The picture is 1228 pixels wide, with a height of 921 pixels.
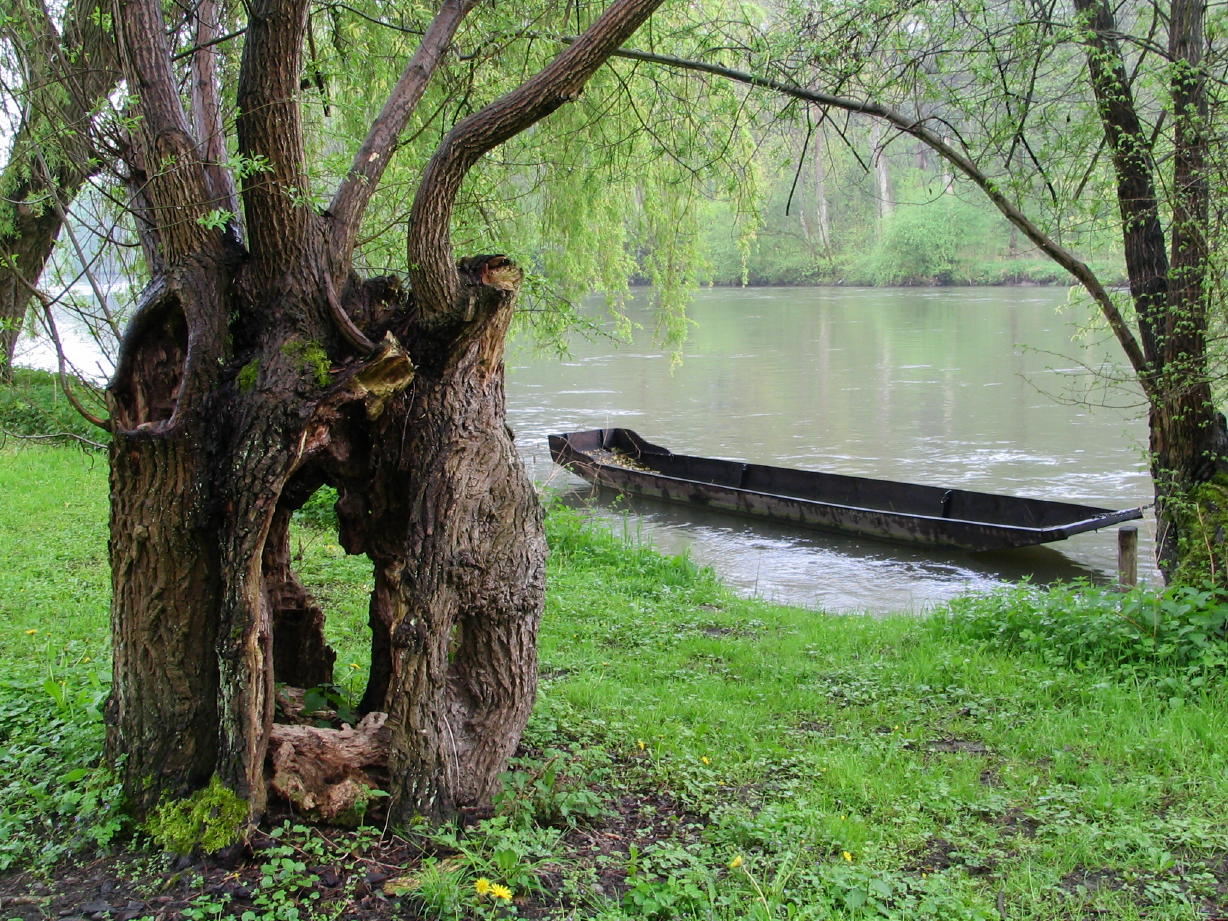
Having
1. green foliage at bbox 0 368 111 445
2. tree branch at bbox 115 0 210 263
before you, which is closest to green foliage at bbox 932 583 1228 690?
tree branch at bbox 115 0 210 263

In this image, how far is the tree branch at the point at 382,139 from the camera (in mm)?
3746

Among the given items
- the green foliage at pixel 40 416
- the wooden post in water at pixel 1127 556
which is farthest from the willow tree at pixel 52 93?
the wooden post in water at pixel 1127 556

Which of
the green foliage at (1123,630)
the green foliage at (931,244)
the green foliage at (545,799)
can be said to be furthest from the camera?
the green foliage at (931,244)

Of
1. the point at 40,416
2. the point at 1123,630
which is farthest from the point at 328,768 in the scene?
the point at 40,416

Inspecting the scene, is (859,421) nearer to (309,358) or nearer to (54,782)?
(309,358)

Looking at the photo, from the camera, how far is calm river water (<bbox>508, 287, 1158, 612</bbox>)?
37.6ft

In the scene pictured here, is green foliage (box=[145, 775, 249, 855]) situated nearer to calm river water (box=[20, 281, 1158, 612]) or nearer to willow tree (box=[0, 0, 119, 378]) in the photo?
willow tree (box=[0, 0, 119, 378])

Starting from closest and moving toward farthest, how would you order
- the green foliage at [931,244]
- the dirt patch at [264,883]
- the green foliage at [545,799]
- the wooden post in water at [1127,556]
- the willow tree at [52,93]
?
the dirt patch at [264,883] → the willow tree at [52,93] → the green foliage at [545,799] → the wooden post in water at [1127,556] → the green foliage at [931,244]

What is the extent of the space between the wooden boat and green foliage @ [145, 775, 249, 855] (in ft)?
28.5

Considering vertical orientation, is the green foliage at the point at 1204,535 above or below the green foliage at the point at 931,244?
below

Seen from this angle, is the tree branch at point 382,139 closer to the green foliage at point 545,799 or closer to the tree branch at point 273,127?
the tree branch at point 273,127

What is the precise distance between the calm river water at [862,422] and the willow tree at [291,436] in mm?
4454

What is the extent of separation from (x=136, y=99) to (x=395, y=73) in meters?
4.26

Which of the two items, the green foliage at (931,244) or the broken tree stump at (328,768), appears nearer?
the broken tree stump at (328,768)
